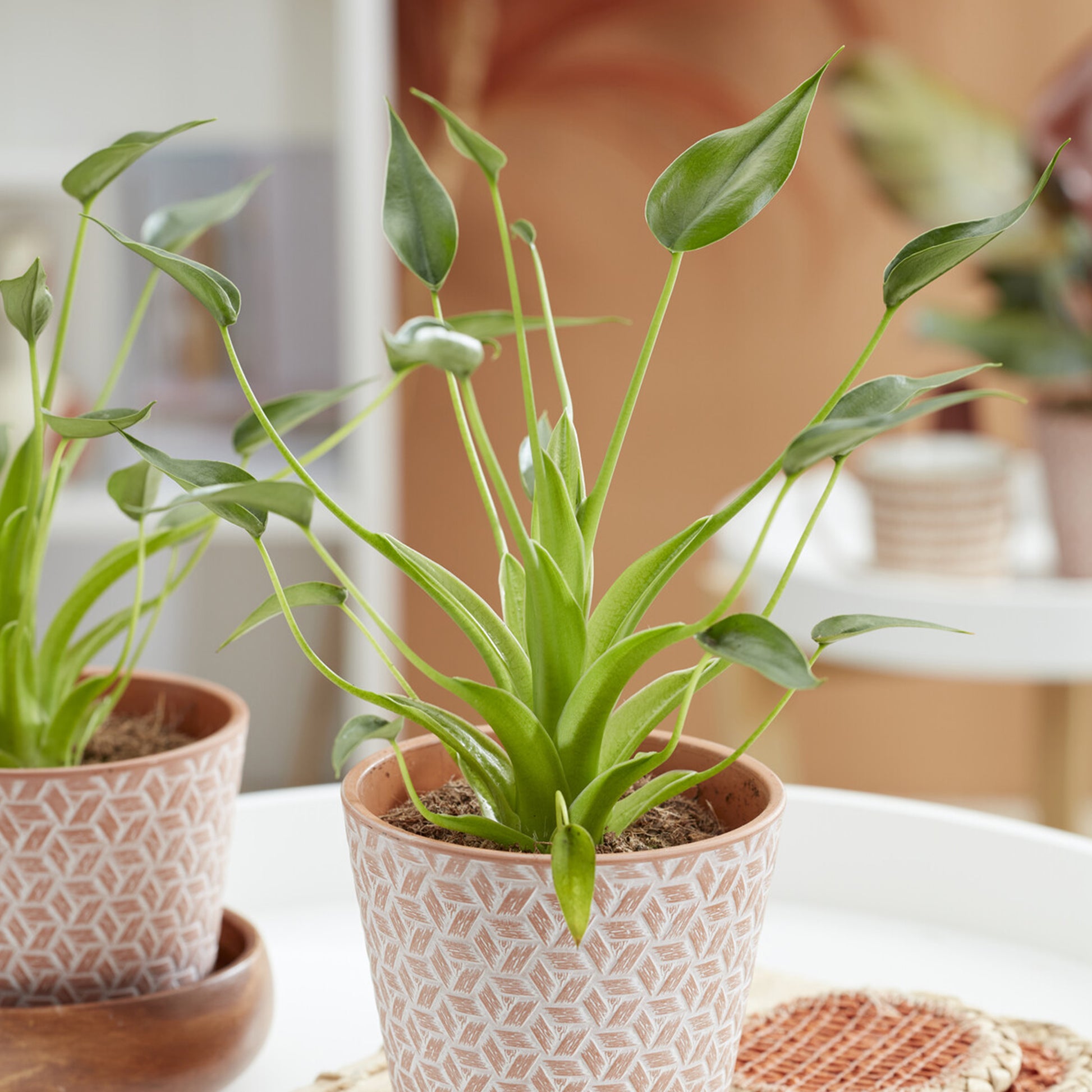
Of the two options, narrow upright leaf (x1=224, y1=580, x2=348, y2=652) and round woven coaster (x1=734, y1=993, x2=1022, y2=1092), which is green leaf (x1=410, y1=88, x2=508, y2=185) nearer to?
narrow upright leaf (x1=224, y1=580, x2=348, y2=652)

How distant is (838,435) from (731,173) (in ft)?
0.31

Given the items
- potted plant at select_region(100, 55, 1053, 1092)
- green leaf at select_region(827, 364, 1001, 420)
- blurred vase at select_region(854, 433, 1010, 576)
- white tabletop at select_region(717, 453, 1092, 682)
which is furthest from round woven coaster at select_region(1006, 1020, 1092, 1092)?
blurred vase at select_region(854, 433, 1010, 576)

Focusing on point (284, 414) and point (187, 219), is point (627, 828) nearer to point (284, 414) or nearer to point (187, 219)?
point (284, 414)

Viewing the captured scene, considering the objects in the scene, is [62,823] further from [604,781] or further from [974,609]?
[974,609]

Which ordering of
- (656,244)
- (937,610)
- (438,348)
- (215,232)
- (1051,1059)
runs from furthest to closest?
(656,244), (215,232), (937,610), (1051,1059), (438,348)

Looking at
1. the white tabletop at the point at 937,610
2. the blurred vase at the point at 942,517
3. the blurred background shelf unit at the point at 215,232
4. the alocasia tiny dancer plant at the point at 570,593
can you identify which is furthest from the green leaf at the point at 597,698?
the blurred background shelf unit at the point at 215,232

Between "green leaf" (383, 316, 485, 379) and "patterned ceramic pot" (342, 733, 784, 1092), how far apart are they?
132 mm

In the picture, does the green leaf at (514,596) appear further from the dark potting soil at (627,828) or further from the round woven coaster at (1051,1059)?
the round woven coaster at (1051,1059)

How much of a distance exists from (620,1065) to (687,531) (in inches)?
5.7

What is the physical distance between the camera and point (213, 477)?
36 cm

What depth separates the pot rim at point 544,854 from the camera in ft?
1.12

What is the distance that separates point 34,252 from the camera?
64.9 inches

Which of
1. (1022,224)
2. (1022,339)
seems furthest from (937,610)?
(1022,224)

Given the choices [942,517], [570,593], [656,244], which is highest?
[656,244]
